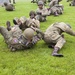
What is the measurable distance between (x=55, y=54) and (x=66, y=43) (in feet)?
4.18

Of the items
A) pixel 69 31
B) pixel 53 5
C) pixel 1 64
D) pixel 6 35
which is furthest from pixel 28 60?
pixel 53 5

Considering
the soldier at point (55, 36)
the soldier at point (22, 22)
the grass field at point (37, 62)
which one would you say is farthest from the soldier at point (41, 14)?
the grass field at point (37, 62)

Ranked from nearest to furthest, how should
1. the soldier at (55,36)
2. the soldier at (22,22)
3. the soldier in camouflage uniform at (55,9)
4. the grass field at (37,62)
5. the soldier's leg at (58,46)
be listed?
the grass field at (37,62)
the soldier's leg at (58,46)
the soldier at (55,36)
the soldier at (22,22)
the soldier in camouflage uniform at (55,9)

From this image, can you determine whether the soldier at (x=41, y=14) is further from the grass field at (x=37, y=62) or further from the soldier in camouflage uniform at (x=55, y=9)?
the grass field at (x=37, y=62)

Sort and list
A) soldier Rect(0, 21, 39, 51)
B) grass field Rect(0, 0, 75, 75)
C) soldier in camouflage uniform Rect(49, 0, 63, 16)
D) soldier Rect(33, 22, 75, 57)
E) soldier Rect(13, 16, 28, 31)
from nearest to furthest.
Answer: grass field Rect(0, 0, 75, 75)
soldier Rect(0, 21, 39, 51)
soldier Rect(33, 22, 75, 57)
soldier Rect(13, 16, 28, 31)
soldier in camouflage uniform Rect(49, 0, 63, 16)

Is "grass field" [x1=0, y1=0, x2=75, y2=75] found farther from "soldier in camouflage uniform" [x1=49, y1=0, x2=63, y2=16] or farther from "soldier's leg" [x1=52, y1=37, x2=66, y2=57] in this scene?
"soldier in camouflage uniform" [x1=49, y1=0, x2=63, y2=16]

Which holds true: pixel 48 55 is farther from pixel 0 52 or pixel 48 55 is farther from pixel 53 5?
pixel 53 5

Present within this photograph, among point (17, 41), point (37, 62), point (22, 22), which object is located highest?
point (22, 22)

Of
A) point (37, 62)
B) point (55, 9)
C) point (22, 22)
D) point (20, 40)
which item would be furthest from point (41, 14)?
point (37, 62)

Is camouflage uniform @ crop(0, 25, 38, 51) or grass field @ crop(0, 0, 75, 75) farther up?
camouflage uniform @ crop(0, 25, 38, 51)

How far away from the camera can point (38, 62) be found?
230 inches

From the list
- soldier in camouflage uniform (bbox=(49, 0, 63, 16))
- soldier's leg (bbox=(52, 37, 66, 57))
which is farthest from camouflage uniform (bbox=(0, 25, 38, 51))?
soldier in camouflage uniform (bbox=(49, 0, 63, 16))

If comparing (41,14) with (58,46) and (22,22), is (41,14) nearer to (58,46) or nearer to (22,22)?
(22,22)

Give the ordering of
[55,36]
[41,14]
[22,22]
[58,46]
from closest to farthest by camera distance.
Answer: [58,46] < [55,36] < [22,22] < [41,14]
